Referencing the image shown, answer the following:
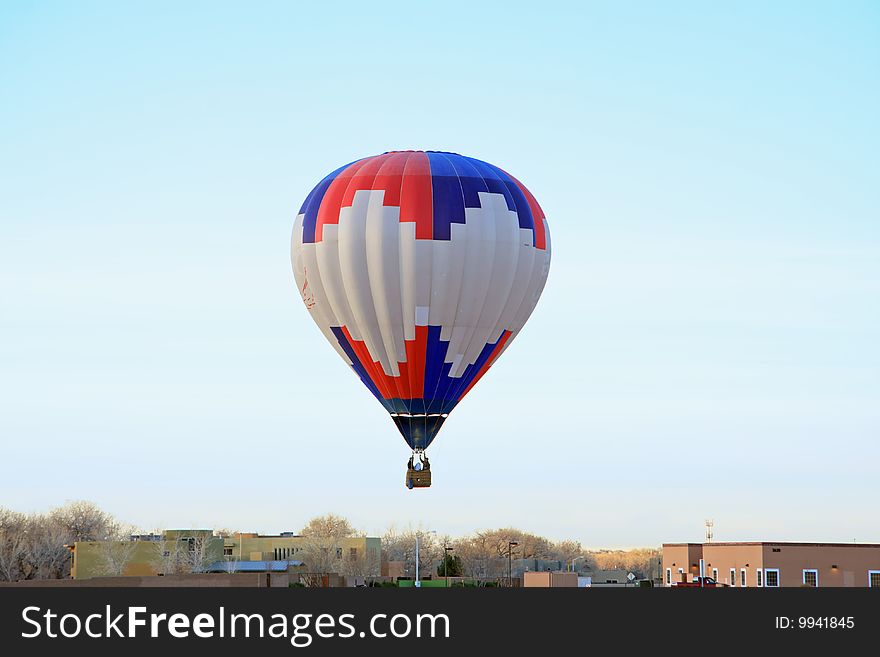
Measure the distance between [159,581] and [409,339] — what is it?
2847 centimetres

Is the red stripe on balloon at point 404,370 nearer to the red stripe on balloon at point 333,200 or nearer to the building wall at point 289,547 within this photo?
the red stripe on balloon at point 333,200

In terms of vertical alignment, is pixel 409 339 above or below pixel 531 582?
above

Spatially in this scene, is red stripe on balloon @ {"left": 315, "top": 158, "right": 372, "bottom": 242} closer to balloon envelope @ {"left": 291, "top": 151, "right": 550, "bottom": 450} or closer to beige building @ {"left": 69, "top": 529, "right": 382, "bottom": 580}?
balloon envelope @ {"left": 291, "top": 151, "right": 550, "bottom": 450}

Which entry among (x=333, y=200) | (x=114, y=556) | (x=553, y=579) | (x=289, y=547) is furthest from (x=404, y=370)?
(x=289, y=547)

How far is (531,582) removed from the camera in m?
114

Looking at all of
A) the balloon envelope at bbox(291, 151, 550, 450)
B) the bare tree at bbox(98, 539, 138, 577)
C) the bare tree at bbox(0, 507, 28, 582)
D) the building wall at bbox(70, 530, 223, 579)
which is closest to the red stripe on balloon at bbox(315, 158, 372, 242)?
the balloon envelope at bbox(291, 151, 550, 450)

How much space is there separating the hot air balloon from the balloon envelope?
0.04 metres

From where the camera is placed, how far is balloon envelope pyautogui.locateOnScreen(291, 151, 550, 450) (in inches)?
2371

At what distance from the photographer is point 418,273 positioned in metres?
60.1

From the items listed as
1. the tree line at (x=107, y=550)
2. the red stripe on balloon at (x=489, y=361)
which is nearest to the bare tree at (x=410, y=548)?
the tree line at (x=107, y=550)

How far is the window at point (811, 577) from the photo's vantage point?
360 feet

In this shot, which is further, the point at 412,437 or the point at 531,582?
the point at 531,582
